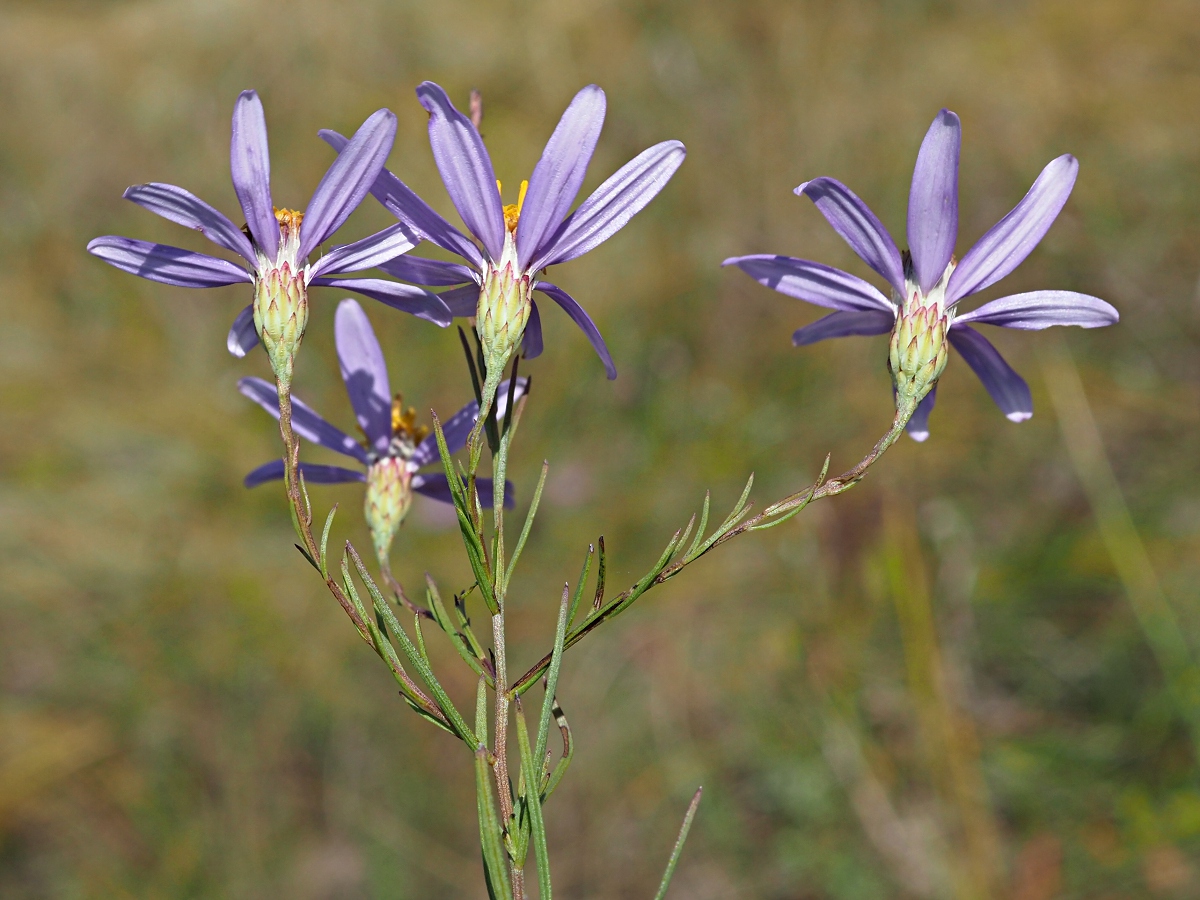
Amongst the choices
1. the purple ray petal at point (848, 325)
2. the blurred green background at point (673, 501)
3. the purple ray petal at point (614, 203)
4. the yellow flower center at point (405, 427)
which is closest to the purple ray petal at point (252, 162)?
the purple ray petal at point (614, 203)

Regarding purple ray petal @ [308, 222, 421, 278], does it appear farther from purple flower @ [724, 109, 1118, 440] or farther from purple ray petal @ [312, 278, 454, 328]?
purple flower @ [724, 109, 1118, 440]

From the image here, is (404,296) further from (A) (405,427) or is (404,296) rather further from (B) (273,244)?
(A) (405,427)

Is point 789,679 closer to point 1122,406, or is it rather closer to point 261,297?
point 1122,406

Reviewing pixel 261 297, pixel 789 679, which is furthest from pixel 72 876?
pixel 261 297

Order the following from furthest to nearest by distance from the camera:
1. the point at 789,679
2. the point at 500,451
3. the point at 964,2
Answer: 1. the point at 964,2
2. the point at 789,679
3. the point at 500,451

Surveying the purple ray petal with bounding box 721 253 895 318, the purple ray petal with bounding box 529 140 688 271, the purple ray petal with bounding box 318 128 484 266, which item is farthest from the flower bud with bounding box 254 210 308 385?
the purple ray petal with bounding box 721 253 895 318

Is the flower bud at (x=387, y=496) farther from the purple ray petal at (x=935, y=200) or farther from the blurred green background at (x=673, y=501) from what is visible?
the blurred green background at (x=673, y=501)
